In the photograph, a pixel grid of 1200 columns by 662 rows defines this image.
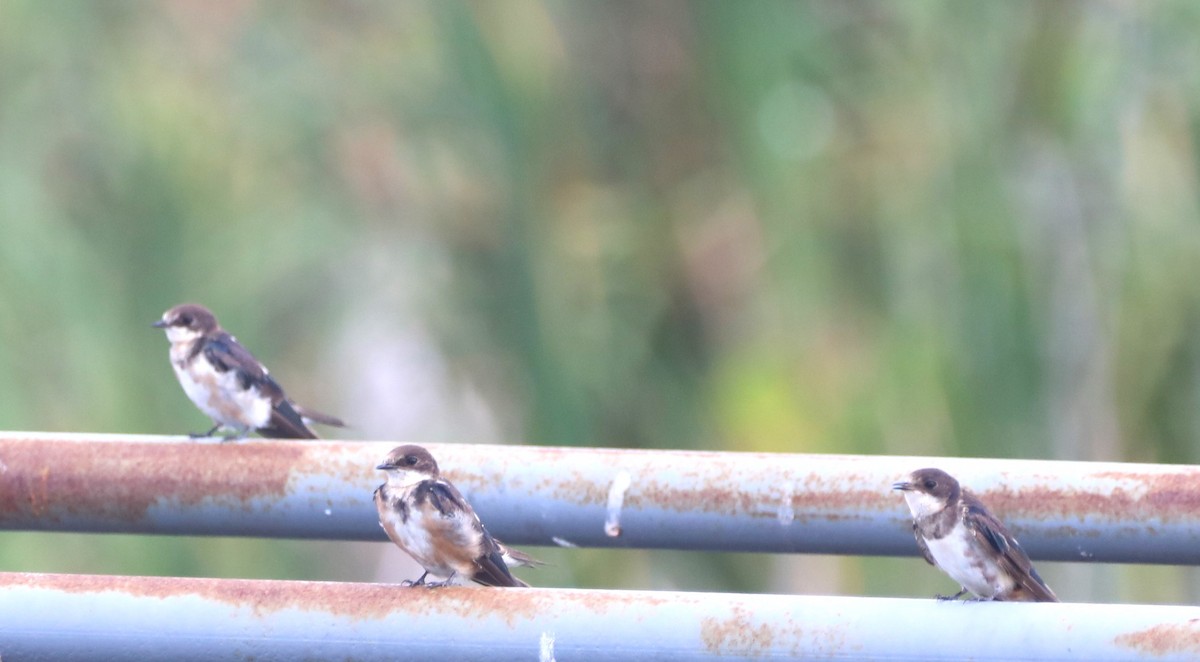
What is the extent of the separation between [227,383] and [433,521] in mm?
2098

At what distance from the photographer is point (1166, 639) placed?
268 cm

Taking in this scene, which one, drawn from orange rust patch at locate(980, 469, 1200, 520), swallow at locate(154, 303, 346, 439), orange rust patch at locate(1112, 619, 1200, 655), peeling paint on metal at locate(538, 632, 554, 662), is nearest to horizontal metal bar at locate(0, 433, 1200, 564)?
orange rust patch at locate(980, 469, 1200, 520)

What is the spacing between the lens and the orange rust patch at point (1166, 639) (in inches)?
105

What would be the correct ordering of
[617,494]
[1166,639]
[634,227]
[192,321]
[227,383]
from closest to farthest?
1. [1166,639]
2. [617,494]
3. [227,383]
4. [192,321]
5. [634,227]

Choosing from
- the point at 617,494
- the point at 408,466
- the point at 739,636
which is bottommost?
the point at 739,636

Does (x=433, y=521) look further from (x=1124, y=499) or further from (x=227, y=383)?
(x=227, y=383)

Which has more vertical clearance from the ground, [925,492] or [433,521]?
[433,521]

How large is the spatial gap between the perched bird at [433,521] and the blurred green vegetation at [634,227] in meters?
3.40

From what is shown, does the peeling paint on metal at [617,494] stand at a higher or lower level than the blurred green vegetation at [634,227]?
lower

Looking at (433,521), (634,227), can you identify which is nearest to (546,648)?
(433,521)

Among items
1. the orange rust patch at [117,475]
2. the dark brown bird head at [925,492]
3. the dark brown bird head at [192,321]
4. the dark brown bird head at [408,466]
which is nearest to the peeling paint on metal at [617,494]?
the dark brown bird head at [408,466]

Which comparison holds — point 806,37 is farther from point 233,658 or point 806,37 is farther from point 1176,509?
point 233,658

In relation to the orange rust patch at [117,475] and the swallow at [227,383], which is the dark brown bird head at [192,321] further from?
the orange rust patch at [117,475]

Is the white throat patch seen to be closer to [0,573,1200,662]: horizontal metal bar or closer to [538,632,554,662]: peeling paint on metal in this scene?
[0,573,1200,662]: horizontal metal bar
